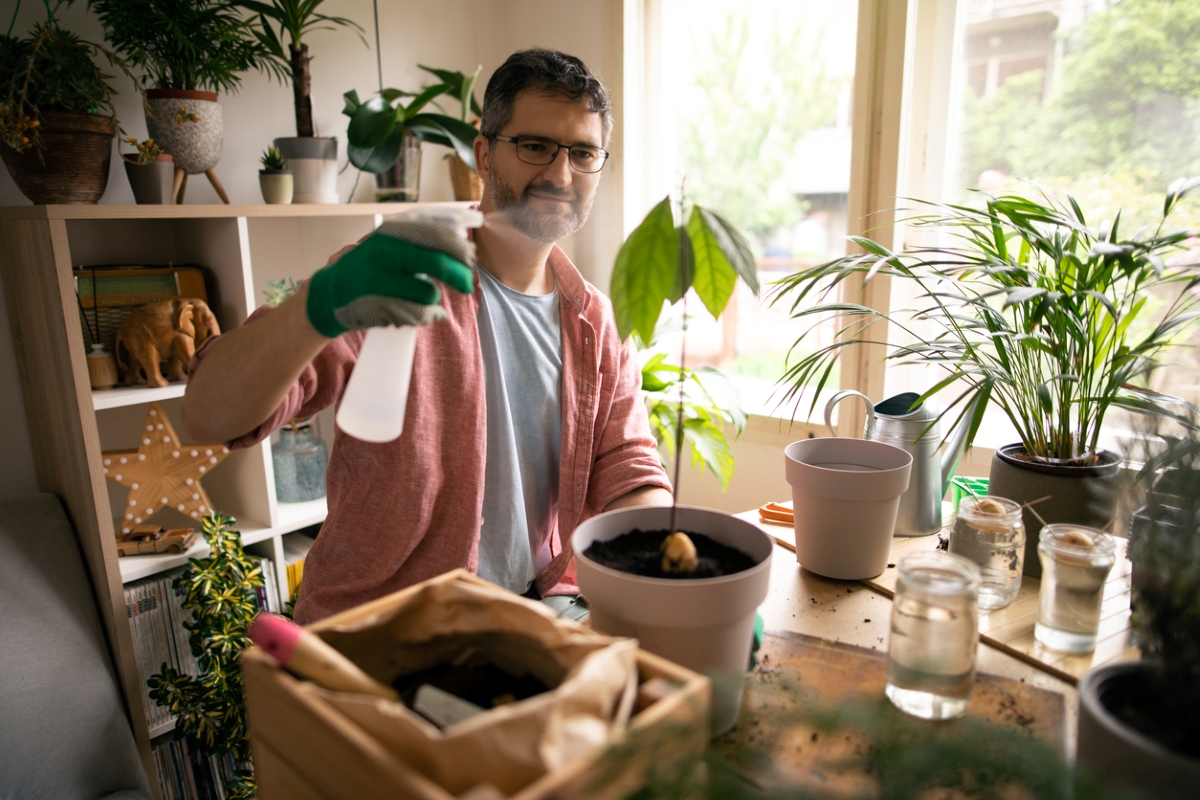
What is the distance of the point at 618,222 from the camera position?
2.64 meters

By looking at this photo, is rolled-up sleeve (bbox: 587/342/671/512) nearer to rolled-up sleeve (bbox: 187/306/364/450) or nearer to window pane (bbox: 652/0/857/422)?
rolled-up sleeve (bbox: 187/306/364/450)

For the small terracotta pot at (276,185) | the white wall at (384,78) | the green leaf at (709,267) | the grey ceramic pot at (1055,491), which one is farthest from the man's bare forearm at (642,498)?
the white wall at (384,78)

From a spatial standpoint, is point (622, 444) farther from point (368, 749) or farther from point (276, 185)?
point (276, 185)

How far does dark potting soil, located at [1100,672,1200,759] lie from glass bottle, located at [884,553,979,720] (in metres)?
0.14

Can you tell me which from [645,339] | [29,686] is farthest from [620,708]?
[29,686]

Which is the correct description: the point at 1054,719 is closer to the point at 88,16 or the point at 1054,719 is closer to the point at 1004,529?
the point at 1004,529

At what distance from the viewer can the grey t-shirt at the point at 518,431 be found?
4.44 feet

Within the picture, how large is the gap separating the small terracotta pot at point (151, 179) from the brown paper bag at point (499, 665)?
4.65 feet

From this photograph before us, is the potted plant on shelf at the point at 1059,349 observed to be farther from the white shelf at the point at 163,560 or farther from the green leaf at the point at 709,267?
the white shelf at the point at 163,560

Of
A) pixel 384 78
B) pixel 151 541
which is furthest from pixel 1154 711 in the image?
pixel 384 78

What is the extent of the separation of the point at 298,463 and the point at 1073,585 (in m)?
1.74

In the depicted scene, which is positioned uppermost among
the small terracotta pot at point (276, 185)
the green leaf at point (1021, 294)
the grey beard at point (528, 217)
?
the small terracotta pot at point (276, 185)

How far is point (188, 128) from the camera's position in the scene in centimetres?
169

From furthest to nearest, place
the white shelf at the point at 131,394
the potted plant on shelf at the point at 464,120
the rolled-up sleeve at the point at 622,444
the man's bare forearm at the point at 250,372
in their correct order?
the potted plant on shelf at the point at 464,120
the white shelf at the point at 131,394
the rolled-up sleeve at the point at 622,444
the man's bare forearm at the point at 250,372
